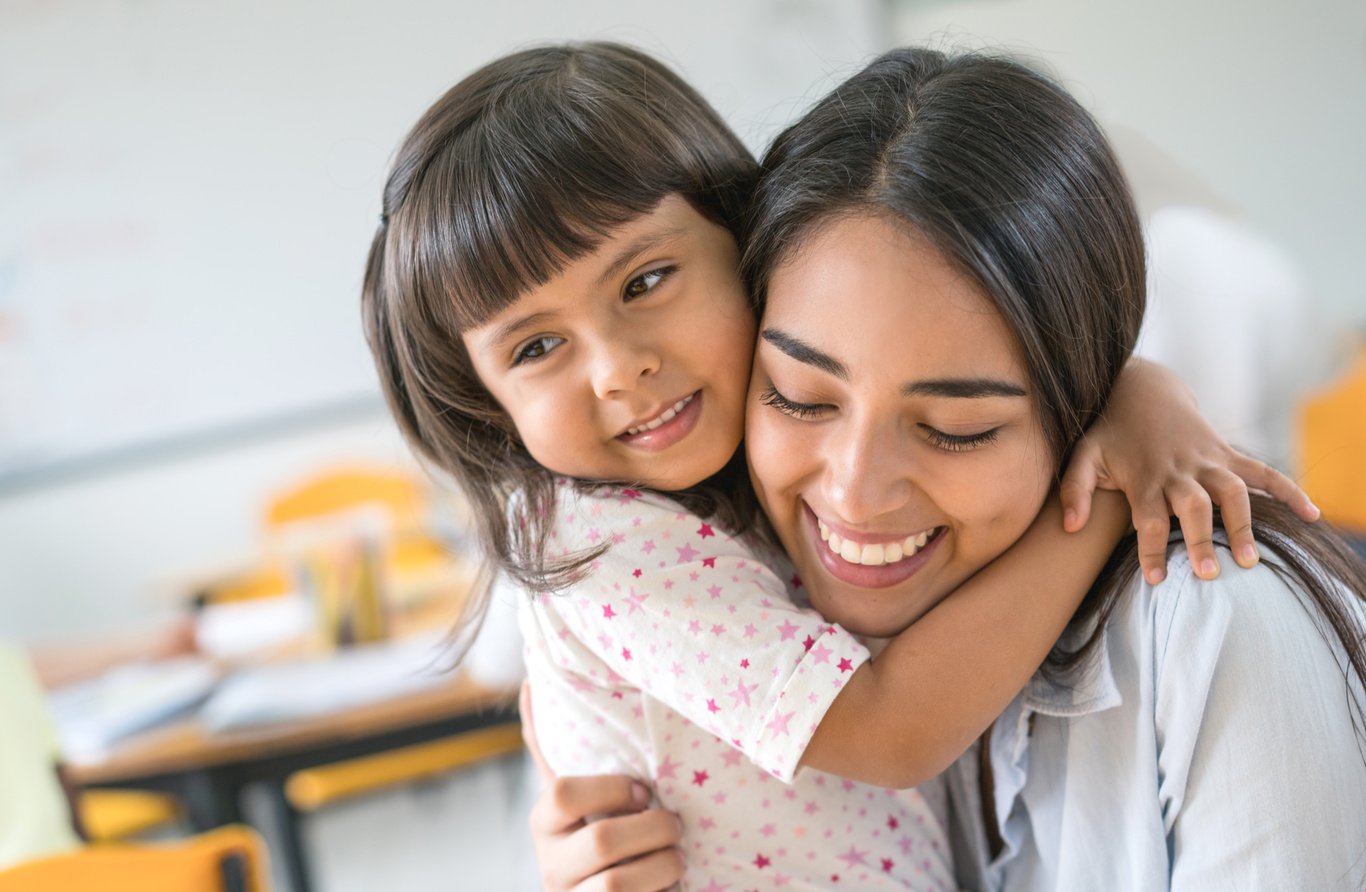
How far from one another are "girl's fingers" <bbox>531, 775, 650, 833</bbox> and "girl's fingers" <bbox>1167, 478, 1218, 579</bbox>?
0.66 metres

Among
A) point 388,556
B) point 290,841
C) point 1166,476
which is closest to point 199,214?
point 388,556

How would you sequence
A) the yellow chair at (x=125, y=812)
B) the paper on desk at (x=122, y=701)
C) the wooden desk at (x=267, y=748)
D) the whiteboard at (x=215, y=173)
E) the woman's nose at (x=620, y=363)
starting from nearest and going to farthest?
the woman's nose at (x=620, y=363)
the wooden desk at (x=267, y=748)
the paper on desk at (x=122, y=701)
the yellow chair at (x=125, y=812)
the whiteboard at (x=215, y=173)

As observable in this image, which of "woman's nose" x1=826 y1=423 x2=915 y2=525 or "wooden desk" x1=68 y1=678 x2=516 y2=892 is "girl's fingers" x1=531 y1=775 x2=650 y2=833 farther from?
"wooden desk" x1=68 y1=678 x2=516 y2=892

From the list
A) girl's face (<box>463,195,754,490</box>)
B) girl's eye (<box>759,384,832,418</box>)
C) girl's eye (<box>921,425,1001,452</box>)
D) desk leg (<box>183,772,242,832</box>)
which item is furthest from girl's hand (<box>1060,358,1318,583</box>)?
desk leg (<box>183,772,242,832</box>)

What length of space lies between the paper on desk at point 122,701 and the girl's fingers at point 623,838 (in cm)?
163

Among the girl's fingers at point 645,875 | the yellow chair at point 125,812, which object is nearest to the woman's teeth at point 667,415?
the girl's fingers at point 645,875

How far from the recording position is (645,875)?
4.12ft

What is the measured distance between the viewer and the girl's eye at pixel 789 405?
1143 millimetres

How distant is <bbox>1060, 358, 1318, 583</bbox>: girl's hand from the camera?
108 centimetres

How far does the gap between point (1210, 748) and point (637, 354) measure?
668mm

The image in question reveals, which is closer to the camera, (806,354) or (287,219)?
(806,354)

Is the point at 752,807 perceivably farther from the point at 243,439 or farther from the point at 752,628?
the point at 243,439

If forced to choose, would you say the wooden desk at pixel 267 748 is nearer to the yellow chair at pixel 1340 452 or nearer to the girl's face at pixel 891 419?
the girl's face at pixel 891 419

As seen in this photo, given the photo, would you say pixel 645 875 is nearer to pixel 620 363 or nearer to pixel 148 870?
pixel 620 363
